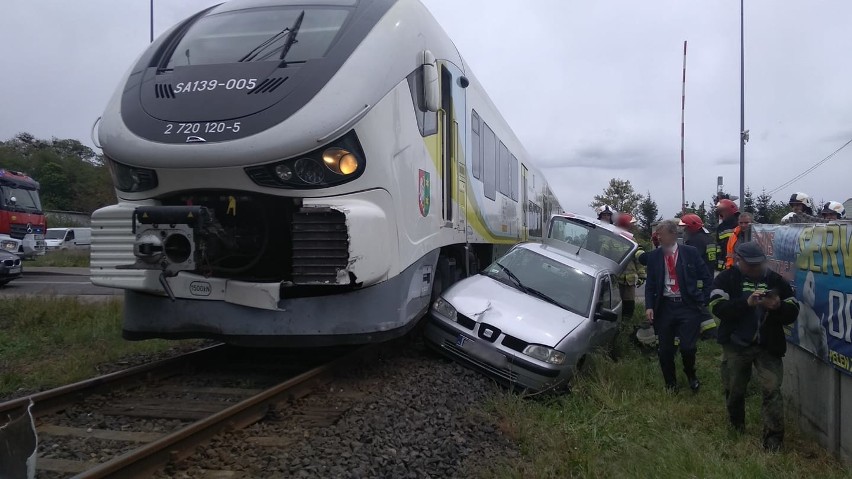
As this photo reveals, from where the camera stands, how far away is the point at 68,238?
119 feet

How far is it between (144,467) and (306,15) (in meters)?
4.02

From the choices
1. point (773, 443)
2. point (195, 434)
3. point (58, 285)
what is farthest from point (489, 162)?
point (58, 285)

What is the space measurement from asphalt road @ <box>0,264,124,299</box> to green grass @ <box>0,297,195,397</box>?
9.00 feet

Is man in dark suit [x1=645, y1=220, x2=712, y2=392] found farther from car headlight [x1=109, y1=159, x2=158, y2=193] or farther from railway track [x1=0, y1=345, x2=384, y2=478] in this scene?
car headlight [x1=109, y1=159, x2=158, y2=193]

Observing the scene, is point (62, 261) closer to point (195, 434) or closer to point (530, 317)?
point (530, 317)

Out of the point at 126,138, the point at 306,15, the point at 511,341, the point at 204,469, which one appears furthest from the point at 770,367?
the point at 126,138

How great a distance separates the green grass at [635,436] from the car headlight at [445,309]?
1.14 metres

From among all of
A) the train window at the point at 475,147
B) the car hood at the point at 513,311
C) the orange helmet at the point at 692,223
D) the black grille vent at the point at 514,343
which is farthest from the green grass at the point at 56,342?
the orange helmet at the point at 692,223

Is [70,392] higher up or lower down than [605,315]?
lower down

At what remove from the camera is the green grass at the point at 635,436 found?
413 cm

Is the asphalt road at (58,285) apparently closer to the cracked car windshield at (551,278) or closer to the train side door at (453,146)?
the train side door at (453,146)

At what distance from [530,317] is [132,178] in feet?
12.3

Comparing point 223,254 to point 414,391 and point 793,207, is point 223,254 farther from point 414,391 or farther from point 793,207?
point 793,207

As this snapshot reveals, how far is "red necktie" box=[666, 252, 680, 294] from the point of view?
6652 mm
